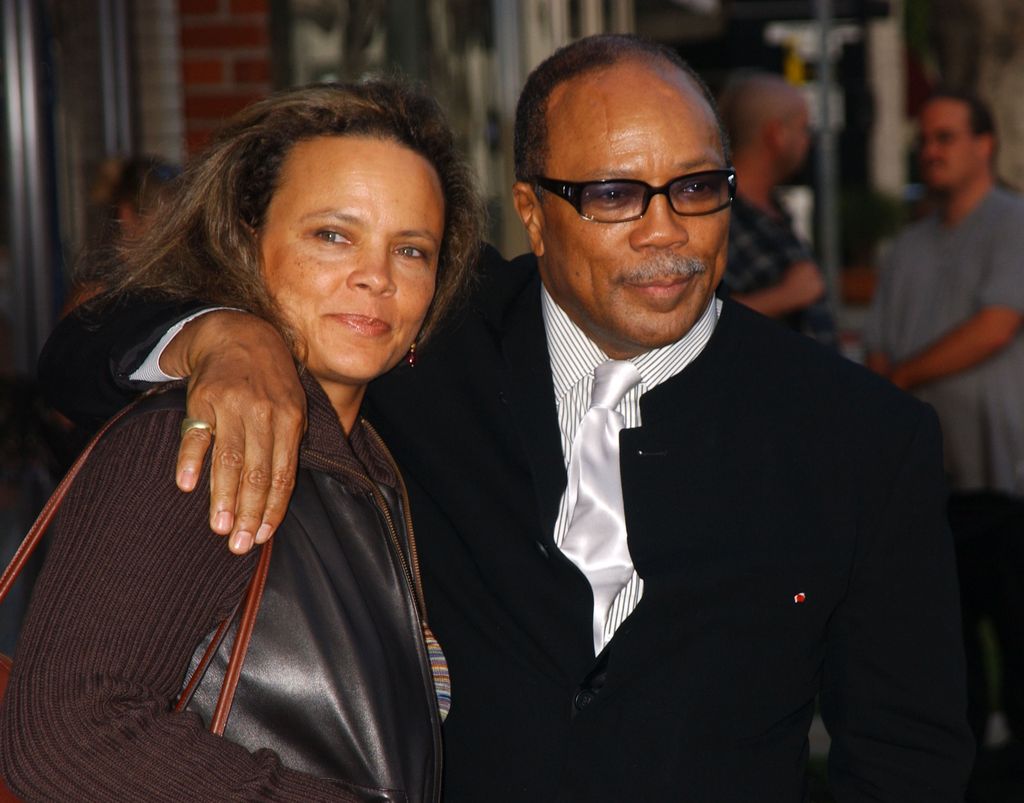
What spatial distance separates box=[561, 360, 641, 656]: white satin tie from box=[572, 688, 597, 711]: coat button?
7cm

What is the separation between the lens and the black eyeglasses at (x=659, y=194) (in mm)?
A: 2539

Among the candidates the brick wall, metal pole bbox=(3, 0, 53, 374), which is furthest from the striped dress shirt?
the brick wall

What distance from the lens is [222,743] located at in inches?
72.3

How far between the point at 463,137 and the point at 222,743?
16.2 feet

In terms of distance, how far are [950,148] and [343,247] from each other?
385 cm

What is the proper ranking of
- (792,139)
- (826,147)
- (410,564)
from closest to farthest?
(410,564), (792,139), (826,147)

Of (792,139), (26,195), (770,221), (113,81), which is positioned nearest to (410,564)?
(770,221)

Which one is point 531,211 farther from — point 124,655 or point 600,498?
point 124,655

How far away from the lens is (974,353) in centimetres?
530

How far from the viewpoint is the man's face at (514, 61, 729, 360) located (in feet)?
8.30

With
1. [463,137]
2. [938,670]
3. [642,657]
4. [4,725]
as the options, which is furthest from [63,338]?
[463,137]

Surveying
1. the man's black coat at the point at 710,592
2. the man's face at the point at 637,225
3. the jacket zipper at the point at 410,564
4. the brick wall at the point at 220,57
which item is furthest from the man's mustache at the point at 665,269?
the brick wall at the point at 220,57

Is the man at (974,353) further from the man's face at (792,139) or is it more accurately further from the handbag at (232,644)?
the handbag at (232,644)

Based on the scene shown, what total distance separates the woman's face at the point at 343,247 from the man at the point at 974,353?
11.3 ft
